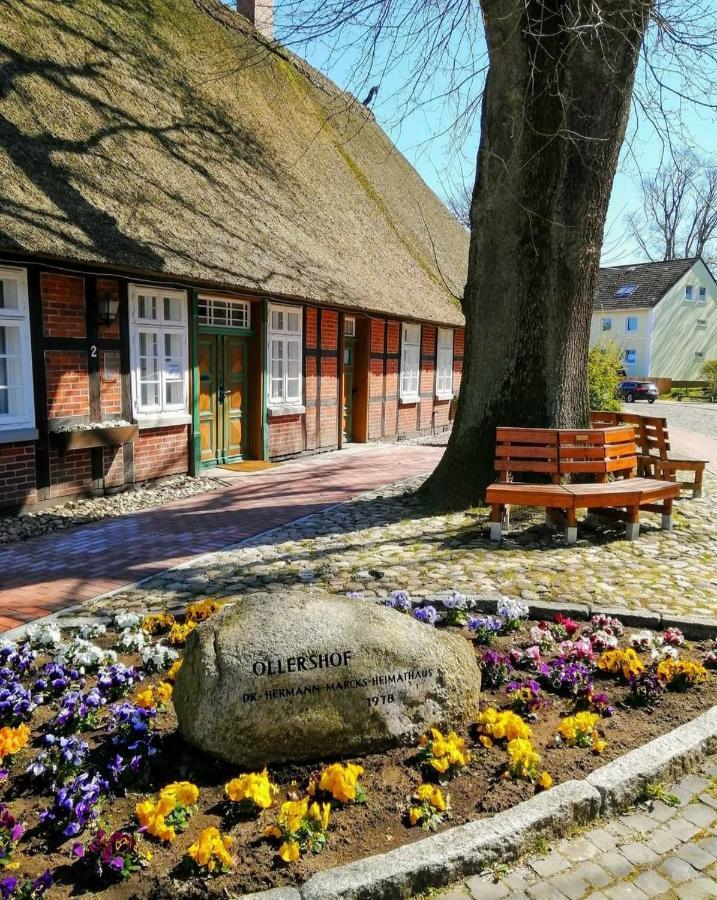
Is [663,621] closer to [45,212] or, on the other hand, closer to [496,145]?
[496,145]

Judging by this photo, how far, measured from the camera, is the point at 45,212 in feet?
22.7

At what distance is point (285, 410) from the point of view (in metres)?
11.5

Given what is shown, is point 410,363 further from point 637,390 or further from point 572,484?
point 637,390

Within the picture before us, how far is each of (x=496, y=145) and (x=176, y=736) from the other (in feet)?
20.8

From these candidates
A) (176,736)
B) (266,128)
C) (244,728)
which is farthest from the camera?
(266,128)

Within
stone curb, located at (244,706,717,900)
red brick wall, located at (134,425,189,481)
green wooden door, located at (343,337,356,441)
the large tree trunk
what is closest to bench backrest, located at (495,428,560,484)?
the large tree trunk

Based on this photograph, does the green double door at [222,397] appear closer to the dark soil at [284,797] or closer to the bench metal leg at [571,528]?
the bench metal leg at [571,528]

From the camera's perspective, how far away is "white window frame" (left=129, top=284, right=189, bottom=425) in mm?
8664

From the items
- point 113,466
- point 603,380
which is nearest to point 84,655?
point 113,466

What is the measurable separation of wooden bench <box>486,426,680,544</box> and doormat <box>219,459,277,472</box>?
4657 millimetres

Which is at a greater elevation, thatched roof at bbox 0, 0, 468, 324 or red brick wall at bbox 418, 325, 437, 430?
thatched roof at bbox 0, 0, 468, 324

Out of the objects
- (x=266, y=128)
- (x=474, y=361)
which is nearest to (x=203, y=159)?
(x=266, y=128)

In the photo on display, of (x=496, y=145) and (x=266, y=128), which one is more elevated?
(x=266, y=128)

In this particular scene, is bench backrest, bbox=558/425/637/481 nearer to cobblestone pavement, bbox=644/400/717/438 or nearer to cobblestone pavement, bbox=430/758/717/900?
cobblestone pavement, bbox=430/758/717/900
